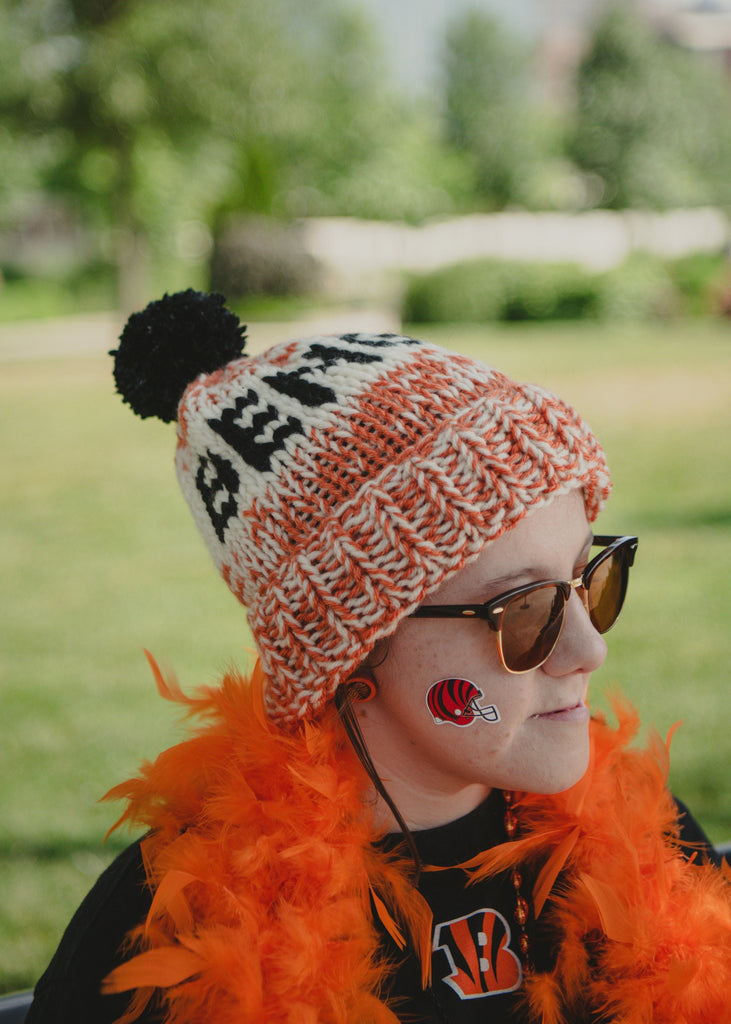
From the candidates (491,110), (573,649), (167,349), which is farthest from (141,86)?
(491,110)

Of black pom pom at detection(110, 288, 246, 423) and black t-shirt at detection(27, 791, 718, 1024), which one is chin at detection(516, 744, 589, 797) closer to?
black t-shirt at detection(27, 791, 718, 1024)

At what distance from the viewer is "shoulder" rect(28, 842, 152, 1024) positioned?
146 cm

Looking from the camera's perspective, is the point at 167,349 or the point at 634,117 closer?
the point at 167,349

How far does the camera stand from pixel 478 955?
5.06 ft

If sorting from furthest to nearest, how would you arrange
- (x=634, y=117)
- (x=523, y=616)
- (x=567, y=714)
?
(x=634, y=117), (x=567, y=714), (x=523, y=616)

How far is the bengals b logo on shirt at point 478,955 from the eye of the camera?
152 cm

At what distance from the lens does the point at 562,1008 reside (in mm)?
1536

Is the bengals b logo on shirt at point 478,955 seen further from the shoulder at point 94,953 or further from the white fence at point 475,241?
the white fence at point 475,241

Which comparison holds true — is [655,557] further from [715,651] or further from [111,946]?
[111,946]

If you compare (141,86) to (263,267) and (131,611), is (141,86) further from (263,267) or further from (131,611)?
(131,611)

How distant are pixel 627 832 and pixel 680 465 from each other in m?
7.68

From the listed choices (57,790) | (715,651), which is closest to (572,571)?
(57,790)

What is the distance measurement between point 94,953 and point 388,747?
581mm

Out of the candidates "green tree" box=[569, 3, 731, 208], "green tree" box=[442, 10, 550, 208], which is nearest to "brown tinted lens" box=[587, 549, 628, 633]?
"green tree" box=[569, 3, 731, 208]
